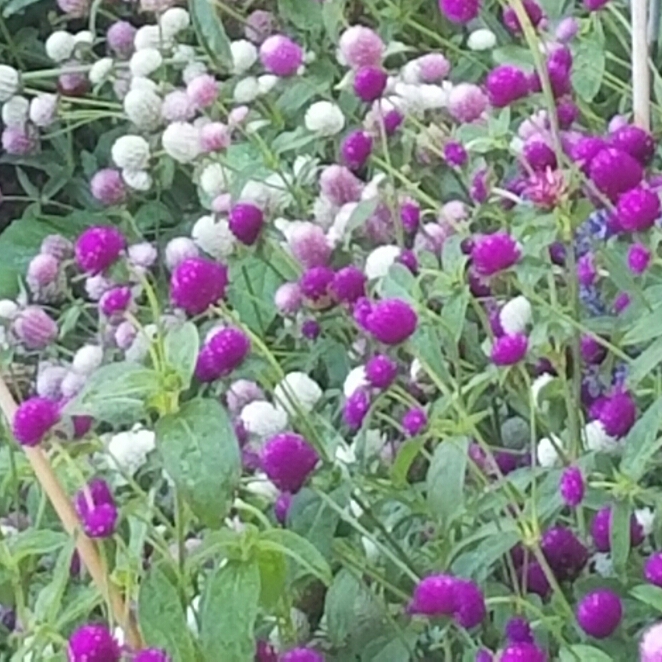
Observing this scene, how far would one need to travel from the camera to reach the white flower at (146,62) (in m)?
1.22

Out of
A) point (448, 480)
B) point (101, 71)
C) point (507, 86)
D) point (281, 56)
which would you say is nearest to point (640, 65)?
point (507, 86)

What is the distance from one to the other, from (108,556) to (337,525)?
10cm

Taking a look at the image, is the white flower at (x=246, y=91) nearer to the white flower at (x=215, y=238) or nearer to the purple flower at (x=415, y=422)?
the white flower at (x=215, y=238)

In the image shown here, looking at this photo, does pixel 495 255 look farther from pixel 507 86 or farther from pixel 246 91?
pixel 246 91

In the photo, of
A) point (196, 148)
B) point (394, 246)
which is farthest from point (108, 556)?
point (196, 148)

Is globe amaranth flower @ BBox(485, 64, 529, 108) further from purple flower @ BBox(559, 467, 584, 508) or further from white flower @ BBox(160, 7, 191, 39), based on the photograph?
white flower @ BBox(160, 7, 191, 39)

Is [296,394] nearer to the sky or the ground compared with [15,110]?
nearer to the sky

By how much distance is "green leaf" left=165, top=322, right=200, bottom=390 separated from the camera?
67 centimetres

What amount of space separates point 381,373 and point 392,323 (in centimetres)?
4

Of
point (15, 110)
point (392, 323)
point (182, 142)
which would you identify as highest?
point (392, 323)

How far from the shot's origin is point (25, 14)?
167 centimetres

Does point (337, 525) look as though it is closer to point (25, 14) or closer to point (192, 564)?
point (192, 564)

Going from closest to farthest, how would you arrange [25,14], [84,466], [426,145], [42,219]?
[84,466]
[426,145]
[42,219]
[25,14]

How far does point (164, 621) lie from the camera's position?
0.63 meters
